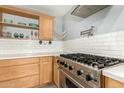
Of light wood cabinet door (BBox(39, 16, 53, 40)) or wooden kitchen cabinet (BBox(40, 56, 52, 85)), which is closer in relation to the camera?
wooden kitchen cabinet (BBox(40, 56, 52, 85))

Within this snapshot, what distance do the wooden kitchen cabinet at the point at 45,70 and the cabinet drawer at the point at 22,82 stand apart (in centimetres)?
14

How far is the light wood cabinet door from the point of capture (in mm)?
2502

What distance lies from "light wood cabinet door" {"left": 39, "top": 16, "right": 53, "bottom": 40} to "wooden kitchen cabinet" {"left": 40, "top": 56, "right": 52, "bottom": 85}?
596 millimetres

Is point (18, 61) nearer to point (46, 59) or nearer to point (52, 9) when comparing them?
point (46, 59)

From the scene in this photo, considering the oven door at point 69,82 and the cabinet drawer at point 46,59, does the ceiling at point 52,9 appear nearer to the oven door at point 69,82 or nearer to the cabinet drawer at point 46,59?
the cabinet drawer at point 46,59

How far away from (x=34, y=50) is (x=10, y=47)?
1.84ft

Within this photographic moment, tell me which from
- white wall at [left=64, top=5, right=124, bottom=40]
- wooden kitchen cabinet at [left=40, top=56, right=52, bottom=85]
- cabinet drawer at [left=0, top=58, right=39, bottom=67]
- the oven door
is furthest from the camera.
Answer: wooden kitchen cabinet at [left=40, top=56, right=52, bottom=85]

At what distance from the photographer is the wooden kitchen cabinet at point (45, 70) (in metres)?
2.16

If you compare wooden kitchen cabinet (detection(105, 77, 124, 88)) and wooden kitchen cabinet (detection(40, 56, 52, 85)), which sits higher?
wooden kitchen cabinet (detection(105, 77, 124, 88))

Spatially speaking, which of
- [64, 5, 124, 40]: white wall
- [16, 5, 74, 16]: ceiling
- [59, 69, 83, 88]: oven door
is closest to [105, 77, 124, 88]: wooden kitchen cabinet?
[59, 69, 83, 88]: oven door

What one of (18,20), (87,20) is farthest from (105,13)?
(18,20)

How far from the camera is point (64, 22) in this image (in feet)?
10.2

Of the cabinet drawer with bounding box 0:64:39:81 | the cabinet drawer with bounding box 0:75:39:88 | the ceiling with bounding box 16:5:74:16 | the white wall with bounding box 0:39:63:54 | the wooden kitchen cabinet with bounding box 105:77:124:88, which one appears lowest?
the cabinet drawer with bounding box 0:75:39:88

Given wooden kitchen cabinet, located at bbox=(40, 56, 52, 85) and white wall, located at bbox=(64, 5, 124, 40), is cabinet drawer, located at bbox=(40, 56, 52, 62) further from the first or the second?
white wall, located at bbox=(64, 5, 124, 40)
